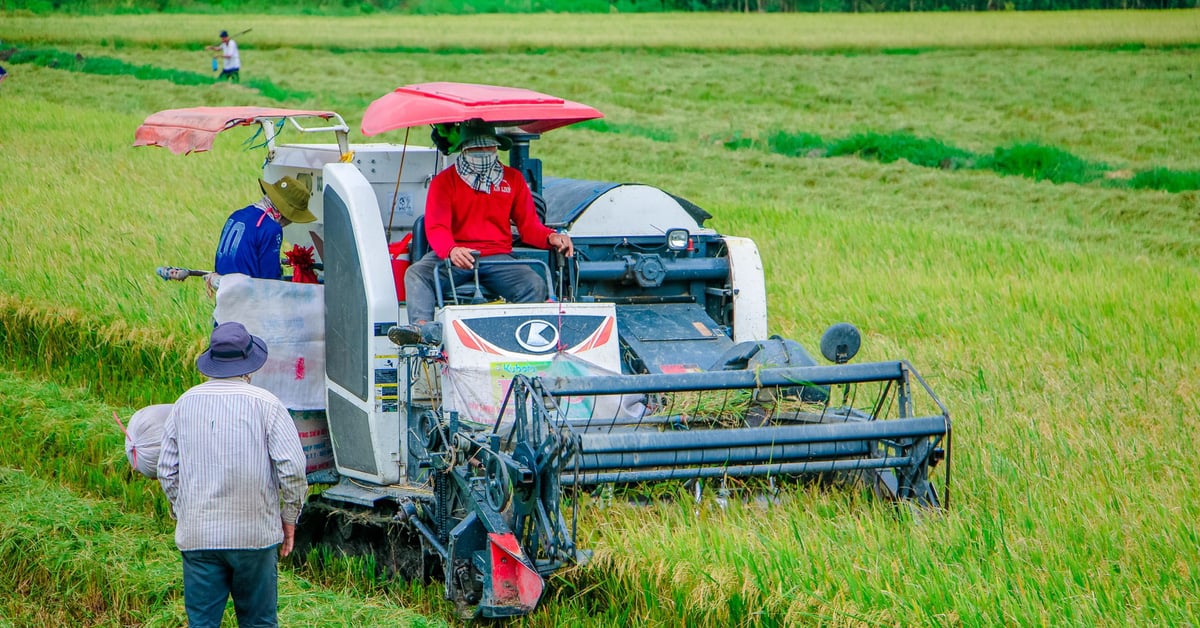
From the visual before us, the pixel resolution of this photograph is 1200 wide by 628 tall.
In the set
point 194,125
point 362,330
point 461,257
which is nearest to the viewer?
point 362,330

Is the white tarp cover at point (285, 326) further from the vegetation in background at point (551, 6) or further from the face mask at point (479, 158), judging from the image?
the vegetation in background at point (551, 6)

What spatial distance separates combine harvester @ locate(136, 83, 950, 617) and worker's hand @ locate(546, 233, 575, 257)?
4.4 inches

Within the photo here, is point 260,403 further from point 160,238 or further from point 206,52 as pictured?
point 206,52

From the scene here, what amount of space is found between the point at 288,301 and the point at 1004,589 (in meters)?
4.06

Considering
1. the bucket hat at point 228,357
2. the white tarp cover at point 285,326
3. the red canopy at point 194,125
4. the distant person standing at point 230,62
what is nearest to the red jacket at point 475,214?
the white tarp cover at point 285,326

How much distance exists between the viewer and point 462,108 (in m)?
6.15

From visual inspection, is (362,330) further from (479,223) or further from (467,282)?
(479,223)

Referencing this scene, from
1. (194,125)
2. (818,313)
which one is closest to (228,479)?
(194,125)

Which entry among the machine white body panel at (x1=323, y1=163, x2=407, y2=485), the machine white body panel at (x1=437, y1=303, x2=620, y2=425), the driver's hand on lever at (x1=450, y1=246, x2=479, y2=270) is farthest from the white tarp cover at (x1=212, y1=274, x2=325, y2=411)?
the machine white body panel at (x1=437, y1=303, x2=620, y2=425)

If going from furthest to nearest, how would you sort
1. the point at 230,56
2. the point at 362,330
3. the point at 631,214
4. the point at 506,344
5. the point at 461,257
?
the point at 230,56
the point at 631,214
the point at 461,257
the point at 362,330
the point at 506,344

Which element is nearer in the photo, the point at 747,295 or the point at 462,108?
the point at 462,108

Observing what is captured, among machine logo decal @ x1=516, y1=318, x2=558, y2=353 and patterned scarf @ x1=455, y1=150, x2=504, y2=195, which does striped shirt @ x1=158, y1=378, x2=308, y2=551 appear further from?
patterned scarf @ x1=455, y1=150, x2=504, y2=195

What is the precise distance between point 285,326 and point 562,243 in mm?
1584

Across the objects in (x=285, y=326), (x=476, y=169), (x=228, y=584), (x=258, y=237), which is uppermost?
(x=476, y=169)
